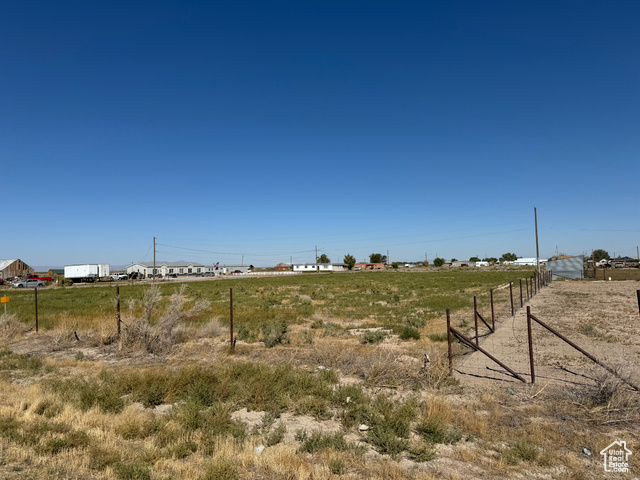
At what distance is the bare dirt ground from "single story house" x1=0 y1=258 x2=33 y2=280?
103 m

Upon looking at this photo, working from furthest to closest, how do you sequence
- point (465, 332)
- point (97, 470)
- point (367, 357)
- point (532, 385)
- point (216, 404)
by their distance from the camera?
point (465, 332) < point (367, 357) < point (532, 385) < point (216, 404) < point (97, 470)

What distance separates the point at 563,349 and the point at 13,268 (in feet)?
357

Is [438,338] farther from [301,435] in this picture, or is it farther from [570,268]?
[570,268]

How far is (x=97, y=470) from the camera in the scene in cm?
536

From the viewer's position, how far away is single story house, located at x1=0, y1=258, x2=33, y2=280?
85.7 m

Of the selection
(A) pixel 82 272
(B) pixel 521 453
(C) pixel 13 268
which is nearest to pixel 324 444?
(B) pixel 521 453

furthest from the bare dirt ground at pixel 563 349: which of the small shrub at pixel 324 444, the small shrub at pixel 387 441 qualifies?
the small shrub at pixel 324 444

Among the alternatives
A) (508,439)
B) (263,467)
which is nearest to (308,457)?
(263,467)

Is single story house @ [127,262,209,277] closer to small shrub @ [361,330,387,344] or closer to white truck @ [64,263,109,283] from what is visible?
white truck @ [64,263,109,283]

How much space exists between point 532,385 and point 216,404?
22.6 ft

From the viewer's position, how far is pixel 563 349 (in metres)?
12.2

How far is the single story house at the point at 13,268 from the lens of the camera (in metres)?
85.7

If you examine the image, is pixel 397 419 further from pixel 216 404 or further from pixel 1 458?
pixel 1 458

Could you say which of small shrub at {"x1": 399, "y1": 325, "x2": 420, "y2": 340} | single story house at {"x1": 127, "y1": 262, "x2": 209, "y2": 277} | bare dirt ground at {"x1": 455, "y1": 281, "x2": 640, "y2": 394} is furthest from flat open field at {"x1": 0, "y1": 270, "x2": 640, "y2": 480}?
single story house at {"x1": 127, "y1": 262, "x2": 209, "y2": 277}
